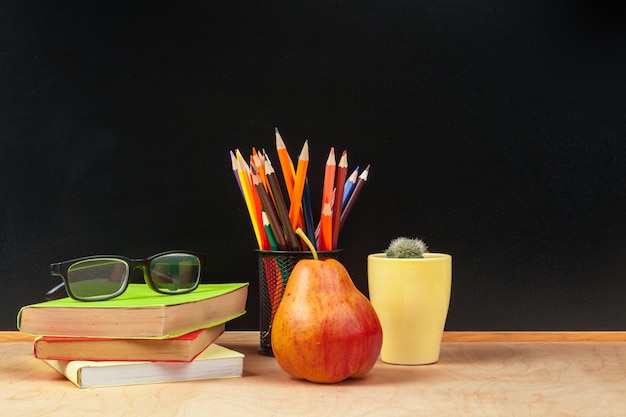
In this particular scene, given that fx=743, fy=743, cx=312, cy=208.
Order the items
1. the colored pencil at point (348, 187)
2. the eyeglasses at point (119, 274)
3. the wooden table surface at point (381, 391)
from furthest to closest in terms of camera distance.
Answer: the colored pencil at point (348, 187), the eyeglasses at point (119, 274), the wooden table surface at point (381, 391)

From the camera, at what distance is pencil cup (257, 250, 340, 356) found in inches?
35.0

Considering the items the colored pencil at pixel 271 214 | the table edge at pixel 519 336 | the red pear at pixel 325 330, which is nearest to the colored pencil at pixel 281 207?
the colored pencil at pixel 271 214

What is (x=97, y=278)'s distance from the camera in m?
0.84

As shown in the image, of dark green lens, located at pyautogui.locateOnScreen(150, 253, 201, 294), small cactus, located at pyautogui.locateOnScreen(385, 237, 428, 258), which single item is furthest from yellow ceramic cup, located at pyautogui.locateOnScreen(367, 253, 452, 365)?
dark green lens, located at pyautogui.locateOnScreen(150, 253, 201, 294)

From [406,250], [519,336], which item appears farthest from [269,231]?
[519,336]

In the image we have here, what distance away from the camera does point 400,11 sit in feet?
3.35

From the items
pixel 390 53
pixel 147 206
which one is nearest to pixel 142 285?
pixel 147 206

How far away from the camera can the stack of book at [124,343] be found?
76cm

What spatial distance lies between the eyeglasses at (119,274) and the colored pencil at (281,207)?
12 centimetres

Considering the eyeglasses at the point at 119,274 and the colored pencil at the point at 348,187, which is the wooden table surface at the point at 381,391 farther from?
the colored pencil at the point at 348,187

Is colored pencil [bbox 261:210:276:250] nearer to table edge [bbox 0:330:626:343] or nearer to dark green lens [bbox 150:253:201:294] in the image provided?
dark green lens [bbox 150:253:201:294]

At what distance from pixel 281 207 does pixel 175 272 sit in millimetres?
153

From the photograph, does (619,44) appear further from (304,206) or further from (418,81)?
(304,206)

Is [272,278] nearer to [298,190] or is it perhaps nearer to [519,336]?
[298,190]
